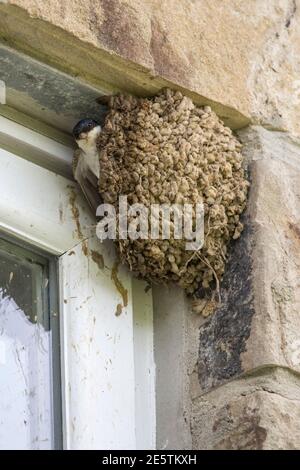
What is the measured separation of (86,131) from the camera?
3.71 meters

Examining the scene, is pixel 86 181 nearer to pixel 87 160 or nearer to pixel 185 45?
pixel 87 160

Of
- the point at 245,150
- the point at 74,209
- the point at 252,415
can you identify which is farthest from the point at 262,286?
the point at 74,209

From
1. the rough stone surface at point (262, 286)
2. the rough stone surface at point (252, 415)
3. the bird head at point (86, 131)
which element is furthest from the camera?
the bird head at point (86, 131)

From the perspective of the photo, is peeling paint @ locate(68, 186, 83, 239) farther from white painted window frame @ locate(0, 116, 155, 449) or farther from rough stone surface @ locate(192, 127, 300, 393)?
rough stone surface @ locate(192, 127, 300, 393)

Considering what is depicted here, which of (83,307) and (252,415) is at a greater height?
(83,307)

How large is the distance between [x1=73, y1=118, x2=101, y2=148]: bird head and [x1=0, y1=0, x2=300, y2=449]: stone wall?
0.34ft

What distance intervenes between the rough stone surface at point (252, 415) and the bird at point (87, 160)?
0.60 m

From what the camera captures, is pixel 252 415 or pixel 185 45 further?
pixel 185 45

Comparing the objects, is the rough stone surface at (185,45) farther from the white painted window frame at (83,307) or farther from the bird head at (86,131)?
the white painted window frame at (83,307)

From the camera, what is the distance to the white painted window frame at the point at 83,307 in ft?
11.5

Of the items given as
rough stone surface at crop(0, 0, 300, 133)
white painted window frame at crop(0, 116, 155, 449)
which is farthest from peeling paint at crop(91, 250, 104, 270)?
rough stone surface at crop(0, 0, 300, 133)

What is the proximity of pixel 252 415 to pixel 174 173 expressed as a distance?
2.28 feet

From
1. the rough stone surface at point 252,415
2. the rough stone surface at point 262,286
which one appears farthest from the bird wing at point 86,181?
the rough stone surface at point 252,415

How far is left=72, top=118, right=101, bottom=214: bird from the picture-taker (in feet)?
12.1
